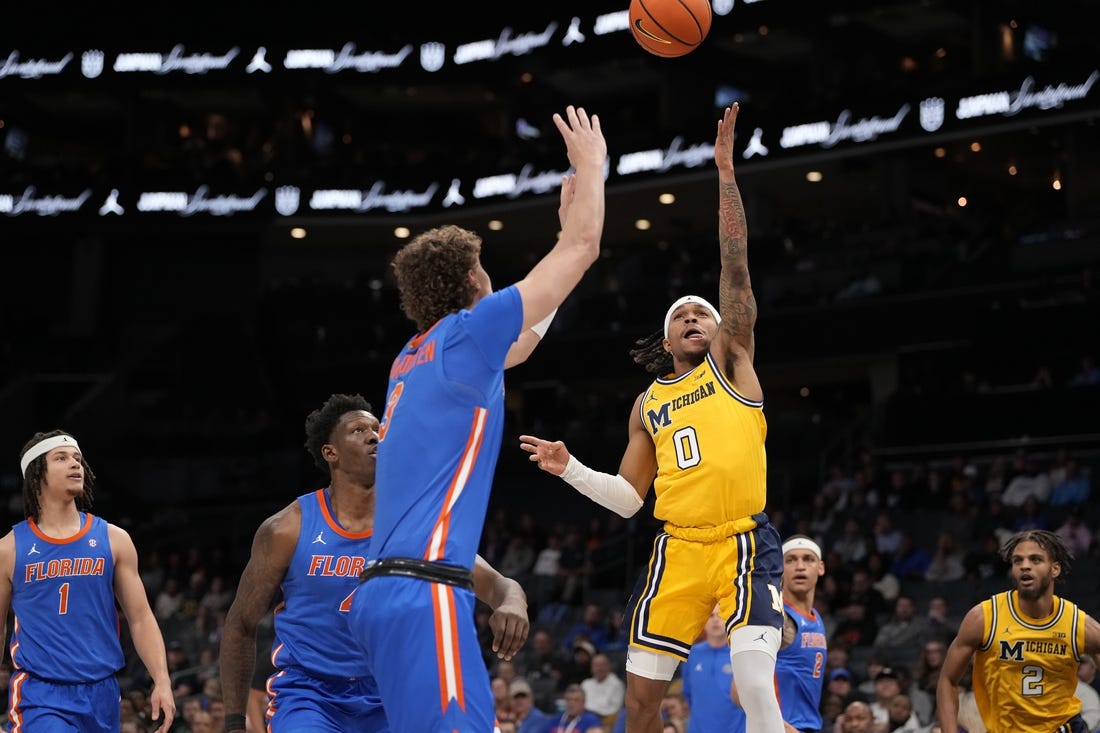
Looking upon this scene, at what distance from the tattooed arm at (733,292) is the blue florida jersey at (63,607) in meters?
3.54

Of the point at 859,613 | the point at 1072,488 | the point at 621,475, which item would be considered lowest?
the point at 621,475

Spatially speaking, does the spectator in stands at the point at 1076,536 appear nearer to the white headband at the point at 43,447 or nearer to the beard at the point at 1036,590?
the beard at the point at 1036,590

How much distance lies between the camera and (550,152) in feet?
103

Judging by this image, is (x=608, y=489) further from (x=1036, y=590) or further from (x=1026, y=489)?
(x=1026, y=489)

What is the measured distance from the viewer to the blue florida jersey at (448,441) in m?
4.80

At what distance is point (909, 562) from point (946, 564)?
0.50m

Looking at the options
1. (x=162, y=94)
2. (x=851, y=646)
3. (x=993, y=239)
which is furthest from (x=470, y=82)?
(x=851, y=646)

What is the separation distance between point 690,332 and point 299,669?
9.87 feet

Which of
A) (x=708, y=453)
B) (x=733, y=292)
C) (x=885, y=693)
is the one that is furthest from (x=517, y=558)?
(x=733, y=292)

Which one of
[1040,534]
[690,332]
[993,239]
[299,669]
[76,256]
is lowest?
[299,669]

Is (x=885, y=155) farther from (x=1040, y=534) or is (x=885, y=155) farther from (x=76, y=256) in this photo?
(x=1040, y=534)

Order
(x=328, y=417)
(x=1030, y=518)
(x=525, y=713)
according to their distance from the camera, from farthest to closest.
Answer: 1. (x=1030, y=518)
2. (x=525, y=713)
3. (x=328, y=417)

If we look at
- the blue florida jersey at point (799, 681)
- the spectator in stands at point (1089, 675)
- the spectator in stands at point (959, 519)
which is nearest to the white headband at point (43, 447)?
the blue florida jersey at point (799, 681)

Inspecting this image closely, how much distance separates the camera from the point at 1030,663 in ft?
28.0
